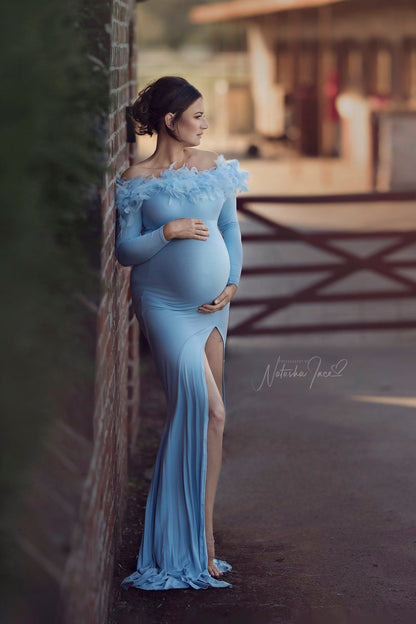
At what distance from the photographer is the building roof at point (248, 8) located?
77.0ft

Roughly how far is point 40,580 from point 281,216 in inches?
635

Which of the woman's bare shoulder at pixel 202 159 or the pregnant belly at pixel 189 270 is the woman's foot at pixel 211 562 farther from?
the woman's bare shoulder at pixel 202 159

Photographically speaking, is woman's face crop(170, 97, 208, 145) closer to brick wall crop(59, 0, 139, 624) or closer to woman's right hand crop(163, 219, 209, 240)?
brick wall crop(59, 0, 139, 624)

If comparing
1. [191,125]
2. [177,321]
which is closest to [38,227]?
[177,321]

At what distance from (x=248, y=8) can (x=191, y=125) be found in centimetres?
2314

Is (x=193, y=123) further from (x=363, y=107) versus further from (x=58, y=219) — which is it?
(x=363, y=107)

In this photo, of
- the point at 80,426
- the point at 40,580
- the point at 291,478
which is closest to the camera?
the point at 40,580

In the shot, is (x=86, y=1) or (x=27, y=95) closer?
(x=27, y=95)

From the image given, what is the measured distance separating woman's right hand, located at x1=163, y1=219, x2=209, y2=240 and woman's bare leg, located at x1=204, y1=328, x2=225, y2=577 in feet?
1.54

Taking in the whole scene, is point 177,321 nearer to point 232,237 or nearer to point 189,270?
point 189,270

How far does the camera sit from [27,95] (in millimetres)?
2166

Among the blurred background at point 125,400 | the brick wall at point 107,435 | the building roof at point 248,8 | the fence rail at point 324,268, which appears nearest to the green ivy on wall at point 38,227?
the blurred background at point 125,400

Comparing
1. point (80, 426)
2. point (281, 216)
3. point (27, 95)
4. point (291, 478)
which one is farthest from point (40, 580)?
point (281, 216)

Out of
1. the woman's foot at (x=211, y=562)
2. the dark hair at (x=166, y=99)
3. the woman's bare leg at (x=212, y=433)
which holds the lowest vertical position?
the woman's foot at (x=211, y=562)
